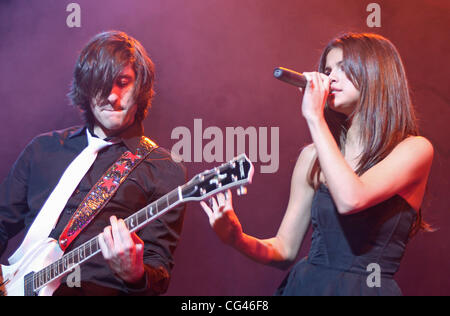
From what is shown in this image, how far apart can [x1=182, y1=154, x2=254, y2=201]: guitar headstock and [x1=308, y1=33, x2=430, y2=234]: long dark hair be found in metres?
0.38

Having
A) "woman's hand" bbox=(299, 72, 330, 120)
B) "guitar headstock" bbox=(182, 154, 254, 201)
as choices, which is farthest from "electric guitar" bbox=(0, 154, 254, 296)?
"woman's hand" bbox=(299, 72, 330, 120)

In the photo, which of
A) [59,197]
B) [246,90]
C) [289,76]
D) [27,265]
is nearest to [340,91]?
[289,76]

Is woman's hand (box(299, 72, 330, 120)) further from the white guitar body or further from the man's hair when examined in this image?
the white guitar body

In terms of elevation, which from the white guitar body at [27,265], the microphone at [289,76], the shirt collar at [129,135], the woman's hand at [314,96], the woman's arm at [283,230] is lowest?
the white guitar body at [27,265]

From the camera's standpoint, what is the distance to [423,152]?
1.37 metres

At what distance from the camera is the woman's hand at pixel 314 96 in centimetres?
132

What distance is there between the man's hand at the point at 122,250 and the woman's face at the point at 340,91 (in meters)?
0.77

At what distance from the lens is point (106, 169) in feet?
6.01

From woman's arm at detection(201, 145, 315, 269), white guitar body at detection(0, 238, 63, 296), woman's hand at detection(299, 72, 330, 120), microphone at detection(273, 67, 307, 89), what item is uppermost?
microphone at detection(273, 67, 307, 89)

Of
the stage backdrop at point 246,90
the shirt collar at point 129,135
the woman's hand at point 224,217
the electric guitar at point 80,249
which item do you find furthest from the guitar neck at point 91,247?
the stage backdrop at point 246,90

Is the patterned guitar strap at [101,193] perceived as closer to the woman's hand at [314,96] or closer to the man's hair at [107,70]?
the man's hair at [107,70]

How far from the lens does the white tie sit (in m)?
1.71

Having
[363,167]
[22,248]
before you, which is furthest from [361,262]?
[22,248]
